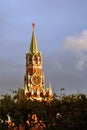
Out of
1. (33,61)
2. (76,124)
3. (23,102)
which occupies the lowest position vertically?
(76,124)

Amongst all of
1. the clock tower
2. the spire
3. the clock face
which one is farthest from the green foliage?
the spire

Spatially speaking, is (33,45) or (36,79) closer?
(36,79)

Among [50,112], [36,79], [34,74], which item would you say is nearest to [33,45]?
[34,74]

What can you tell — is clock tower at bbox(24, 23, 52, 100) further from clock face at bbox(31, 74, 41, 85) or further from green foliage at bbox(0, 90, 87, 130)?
green foliage at bbox(0, 90, 87, 130)

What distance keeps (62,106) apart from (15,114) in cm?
676

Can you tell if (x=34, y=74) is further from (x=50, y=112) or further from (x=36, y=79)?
(x=50, y=112)

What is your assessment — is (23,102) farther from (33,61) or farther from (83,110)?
(33,61)

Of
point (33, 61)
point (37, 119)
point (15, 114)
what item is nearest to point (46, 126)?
point (37, 119)

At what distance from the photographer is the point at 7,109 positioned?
50.5 metres

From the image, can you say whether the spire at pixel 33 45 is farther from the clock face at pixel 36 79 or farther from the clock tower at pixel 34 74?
the clock face at pixel 36 79

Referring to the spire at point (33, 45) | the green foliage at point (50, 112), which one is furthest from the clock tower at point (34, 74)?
the green foliage at point (50, 112)

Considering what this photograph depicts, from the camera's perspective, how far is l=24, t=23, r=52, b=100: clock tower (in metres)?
115

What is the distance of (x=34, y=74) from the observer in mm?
120000

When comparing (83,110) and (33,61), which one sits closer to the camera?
(83,110)
